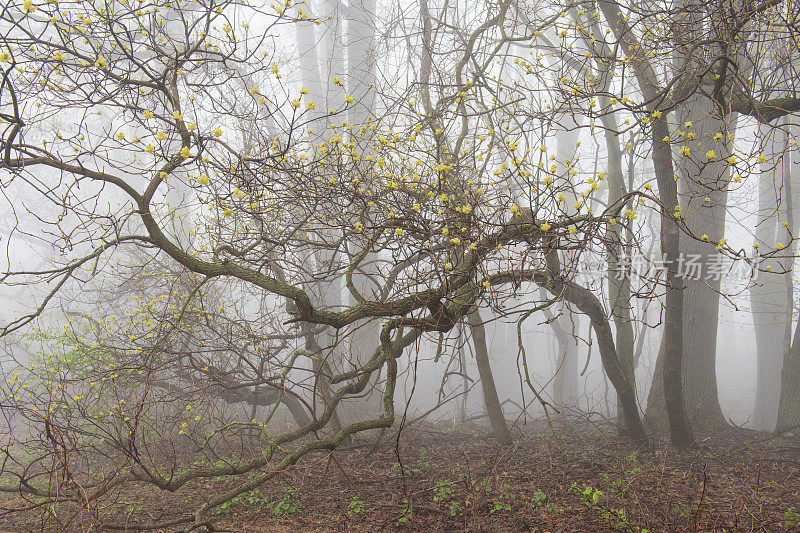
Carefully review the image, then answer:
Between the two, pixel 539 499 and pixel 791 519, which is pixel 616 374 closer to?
pixel 539 499

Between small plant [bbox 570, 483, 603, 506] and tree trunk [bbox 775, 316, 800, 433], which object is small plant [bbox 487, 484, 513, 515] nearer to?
small plant [bbox 570, 483, 603, 506]

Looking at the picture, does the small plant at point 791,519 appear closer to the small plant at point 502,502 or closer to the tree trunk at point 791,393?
the small plant at point 502,502

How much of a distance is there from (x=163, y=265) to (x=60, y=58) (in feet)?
19.3

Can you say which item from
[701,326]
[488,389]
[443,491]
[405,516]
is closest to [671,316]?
[701,326]

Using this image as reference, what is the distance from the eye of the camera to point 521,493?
5242 millimetres

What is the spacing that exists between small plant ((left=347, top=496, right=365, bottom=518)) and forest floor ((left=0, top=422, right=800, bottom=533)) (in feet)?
0.07

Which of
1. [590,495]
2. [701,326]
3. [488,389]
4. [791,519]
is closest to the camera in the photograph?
[791,519]

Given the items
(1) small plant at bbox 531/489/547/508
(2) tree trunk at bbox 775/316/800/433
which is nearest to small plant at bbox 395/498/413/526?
(1) small plant at bbox 531/489/547/508

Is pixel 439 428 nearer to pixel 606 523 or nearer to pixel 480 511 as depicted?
pixel 480 511

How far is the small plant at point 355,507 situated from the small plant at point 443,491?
75 cm

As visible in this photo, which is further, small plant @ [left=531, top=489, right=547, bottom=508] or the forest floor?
small plant @ [left=531, top=489, right=547, bottom=508]

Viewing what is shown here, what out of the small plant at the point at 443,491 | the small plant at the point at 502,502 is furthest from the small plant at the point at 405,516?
the small plant at the point at 502,502

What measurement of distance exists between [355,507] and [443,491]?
0.92m

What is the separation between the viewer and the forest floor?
445cm
